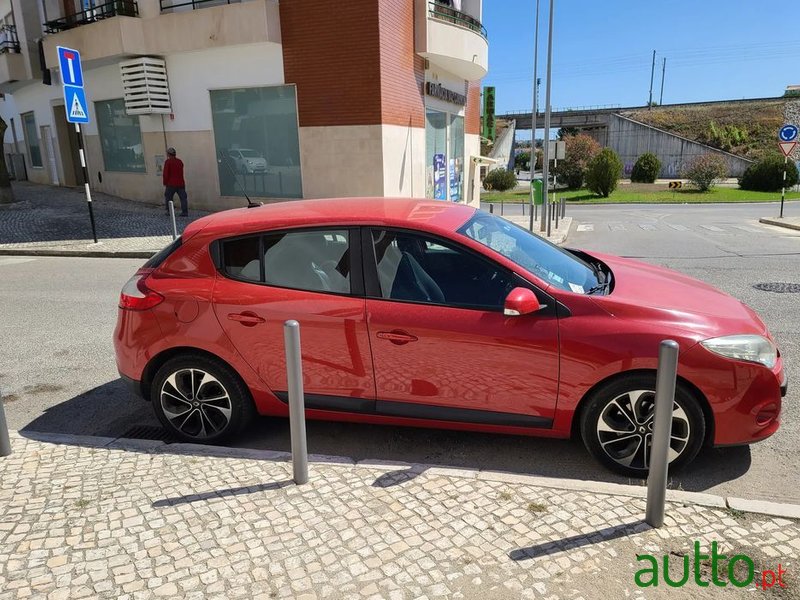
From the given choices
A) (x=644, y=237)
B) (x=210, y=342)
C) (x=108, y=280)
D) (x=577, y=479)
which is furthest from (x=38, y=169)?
(x=577, y=479)

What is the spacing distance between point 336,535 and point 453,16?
20.0m

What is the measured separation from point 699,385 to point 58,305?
26.3ft

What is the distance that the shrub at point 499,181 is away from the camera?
51.8 meters

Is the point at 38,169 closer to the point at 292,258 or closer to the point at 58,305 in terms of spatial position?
the point at 58,305

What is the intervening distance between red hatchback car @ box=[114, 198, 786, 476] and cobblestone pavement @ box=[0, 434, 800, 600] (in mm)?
502

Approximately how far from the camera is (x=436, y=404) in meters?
3.74

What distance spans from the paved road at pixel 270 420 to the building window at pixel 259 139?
5932 millimetres

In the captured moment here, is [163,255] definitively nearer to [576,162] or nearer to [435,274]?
[435,274]

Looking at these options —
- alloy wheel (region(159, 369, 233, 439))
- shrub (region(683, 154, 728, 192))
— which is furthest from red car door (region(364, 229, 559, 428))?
shrub (region(683, 154, 728, 192))

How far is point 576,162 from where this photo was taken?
4762cm

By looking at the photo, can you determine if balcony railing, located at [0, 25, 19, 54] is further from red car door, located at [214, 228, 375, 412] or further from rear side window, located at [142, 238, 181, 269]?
red car door, located at [214, 228, 375, 412]

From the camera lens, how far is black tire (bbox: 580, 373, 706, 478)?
11.1 ft

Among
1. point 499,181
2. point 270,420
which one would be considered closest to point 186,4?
point 270,420

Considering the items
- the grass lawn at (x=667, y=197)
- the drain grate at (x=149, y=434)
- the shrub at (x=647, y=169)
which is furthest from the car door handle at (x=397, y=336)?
the shrub at (x=647, y=169)
